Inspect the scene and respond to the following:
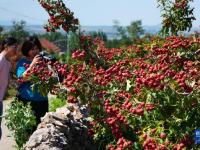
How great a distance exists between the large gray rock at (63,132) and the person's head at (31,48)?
2.69 ft

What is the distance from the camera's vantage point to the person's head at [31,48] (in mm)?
7184

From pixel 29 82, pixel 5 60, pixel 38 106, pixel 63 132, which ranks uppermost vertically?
pixel 5 60

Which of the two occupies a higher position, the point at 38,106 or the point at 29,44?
the point at 29,44

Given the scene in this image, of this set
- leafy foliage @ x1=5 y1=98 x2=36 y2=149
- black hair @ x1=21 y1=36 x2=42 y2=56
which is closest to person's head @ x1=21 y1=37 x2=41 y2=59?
black hair @ x1=21 y1=36 x2=42 y2=56

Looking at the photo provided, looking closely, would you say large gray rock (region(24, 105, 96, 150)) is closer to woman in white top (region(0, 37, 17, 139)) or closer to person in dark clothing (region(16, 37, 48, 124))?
person in dark clothing (region(16, 37, 48, 124))

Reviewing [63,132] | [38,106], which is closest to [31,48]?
[38,106]

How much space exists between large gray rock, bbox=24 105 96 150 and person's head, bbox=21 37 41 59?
2.69 feet

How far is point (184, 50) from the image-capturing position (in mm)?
7629

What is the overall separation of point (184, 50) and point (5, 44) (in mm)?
2419

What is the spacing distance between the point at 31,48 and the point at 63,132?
1155 millimetres

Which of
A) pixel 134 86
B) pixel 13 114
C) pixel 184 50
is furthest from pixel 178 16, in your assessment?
pixel 134 86

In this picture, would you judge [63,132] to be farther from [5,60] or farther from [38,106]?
[5,60]

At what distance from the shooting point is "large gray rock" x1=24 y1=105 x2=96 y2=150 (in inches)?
250

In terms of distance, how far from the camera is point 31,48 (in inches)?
283
